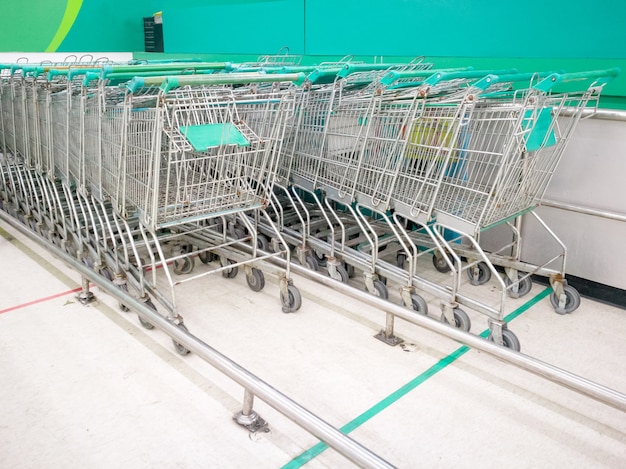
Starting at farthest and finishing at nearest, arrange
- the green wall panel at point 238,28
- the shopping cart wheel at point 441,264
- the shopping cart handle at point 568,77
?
the green wall panel at point 238,28 → the shopping cart wheel at point 441,264 → the shopping cart handle at point 568,77

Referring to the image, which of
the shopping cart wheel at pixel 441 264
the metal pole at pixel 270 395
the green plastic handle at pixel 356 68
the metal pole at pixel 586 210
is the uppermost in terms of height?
→ the green plastic handle at pixel 356 68

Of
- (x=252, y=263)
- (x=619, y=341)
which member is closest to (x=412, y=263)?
(x=252, y=263)

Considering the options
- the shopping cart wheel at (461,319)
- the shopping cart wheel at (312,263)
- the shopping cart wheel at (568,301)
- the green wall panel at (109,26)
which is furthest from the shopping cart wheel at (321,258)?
the green wall panel at (109,26)

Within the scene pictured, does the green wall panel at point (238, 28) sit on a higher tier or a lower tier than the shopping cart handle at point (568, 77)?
higher

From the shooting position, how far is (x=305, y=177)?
3842 millimetres

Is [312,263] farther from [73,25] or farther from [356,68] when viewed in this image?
[73,25]

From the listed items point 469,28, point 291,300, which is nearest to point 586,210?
point 469,28

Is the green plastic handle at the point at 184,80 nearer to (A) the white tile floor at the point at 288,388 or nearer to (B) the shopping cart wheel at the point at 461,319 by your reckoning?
(A) the white tile floor at the point at 288,388

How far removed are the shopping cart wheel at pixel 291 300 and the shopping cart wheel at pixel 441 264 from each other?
1236mm

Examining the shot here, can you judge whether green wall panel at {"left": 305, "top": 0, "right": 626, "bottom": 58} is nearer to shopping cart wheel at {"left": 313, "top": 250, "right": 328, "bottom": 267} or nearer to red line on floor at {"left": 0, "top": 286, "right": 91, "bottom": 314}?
shopping cart wheel at {"left": 313, "top": 250, "right": 328, "bottom": 267}

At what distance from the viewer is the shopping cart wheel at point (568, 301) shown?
3434 mm

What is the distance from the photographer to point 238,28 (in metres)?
6.14

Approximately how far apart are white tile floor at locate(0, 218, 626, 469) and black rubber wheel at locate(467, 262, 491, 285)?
32 cm

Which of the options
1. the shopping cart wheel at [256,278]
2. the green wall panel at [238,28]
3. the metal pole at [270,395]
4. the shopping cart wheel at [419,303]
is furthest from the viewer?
the green wall panel at [238,28]
